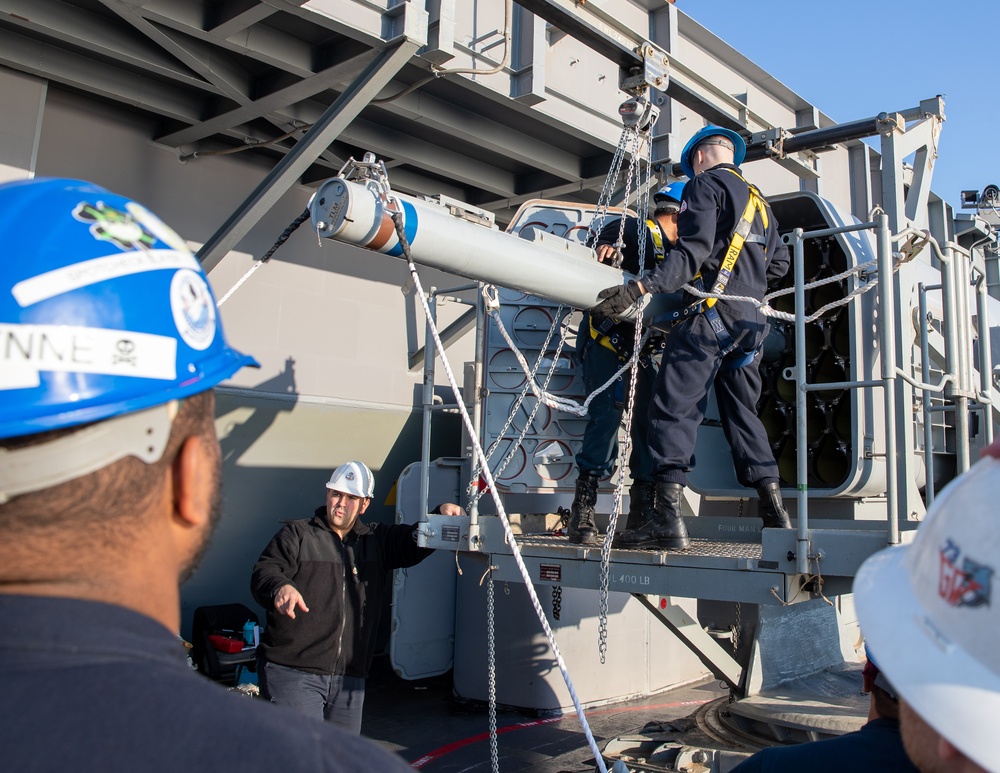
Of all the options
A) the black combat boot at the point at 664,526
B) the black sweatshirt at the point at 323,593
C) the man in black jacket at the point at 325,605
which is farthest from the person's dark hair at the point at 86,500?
the black combat boot at the point at 664,526

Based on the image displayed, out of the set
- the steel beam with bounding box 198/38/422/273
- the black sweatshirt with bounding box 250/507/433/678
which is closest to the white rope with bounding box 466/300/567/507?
the black sweatshirt with bounding box 250/507/433/678

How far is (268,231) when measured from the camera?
7.42 metres

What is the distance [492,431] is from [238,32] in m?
3.10

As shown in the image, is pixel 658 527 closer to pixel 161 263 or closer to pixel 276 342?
pixel 161 263

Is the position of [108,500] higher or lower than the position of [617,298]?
lower

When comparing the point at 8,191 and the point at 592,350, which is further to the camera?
the point at 592,350

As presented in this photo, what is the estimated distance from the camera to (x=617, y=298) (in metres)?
4.22

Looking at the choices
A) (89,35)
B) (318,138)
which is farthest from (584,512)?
(89,35)

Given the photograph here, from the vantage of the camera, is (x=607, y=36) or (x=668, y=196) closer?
(x=607, y=36)

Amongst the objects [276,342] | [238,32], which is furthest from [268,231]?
[238,32]

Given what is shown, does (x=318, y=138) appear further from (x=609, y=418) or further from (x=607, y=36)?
(x=609, y=418)

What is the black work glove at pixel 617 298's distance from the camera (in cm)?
416

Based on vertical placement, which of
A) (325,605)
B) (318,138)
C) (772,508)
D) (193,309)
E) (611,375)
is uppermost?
(318,138)

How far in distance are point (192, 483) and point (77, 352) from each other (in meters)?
0.19
